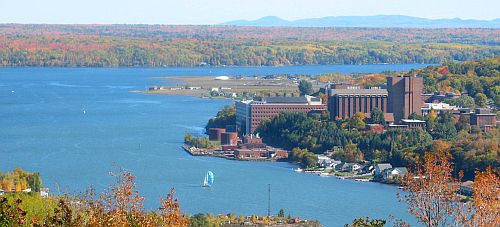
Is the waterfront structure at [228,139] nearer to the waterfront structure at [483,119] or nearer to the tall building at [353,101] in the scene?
the tall building at [353,101]

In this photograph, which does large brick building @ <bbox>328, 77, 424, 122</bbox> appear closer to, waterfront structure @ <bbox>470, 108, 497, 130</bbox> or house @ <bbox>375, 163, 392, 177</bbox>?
waterfront structure @ <bbox>470, 108, 497, 130</bbox>

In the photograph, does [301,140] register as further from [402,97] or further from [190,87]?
[190,87]

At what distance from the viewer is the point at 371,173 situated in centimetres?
1859

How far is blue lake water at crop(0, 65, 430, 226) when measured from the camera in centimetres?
1509

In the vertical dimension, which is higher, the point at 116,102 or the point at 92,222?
the point at 92,222

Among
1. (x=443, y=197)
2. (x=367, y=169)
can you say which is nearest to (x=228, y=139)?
(x=367, y=169)

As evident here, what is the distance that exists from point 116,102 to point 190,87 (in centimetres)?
626

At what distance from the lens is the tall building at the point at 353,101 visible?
2441 cm

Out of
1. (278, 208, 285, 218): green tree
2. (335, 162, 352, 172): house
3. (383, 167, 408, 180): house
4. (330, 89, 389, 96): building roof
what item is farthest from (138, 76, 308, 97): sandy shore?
(278, 208, 285, 218): green tree

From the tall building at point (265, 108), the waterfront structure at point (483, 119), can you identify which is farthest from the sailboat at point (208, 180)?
the tall building at point (265, 108)

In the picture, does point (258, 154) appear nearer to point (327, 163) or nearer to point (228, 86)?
point (327, 163)

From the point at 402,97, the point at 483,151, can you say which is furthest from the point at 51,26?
the point at 483,151

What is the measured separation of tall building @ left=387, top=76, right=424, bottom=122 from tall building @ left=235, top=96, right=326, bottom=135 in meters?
1.46

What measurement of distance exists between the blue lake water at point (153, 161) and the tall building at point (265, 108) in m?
0.90
